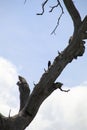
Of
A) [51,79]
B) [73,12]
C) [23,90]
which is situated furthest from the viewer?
[23,90]

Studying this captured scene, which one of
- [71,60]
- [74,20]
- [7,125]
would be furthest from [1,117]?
[74,20]

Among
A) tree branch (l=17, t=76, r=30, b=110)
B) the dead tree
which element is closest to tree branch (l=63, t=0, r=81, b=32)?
the dead tree

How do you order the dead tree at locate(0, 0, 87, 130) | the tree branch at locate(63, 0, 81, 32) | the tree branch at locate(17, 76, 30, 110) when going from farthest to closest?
the tree branch at locate(17, 76, 30, 110) → the tree branch at locate(63, 0, 81, 32) → the dead tree at locate(0, 0, 87, 130)

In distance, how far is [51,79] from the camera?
7766 mm

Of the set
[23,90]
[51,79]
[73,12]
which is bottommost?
[23,90]

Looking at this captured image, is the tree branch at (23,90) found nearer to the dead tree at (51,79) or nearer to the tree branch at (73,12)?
the dead tree at (51,79)

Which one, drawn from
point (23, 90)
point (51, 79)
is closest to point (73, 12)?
point (51, 79)

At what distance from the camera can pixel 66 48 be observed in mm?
8047

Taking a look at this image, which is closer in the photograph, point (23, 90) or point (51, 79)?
point (51, 79)

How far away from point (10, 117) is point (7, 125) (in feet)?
0.92

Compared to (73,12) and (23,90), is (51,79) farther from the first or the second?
(73,12)

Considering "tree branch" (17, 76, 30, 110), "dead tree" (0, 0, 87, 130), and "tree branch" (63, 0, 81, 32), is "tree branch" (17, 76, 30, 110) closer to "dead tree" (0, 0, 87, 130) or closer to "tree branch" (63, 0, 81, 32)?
"dead tree" (0, 0, 87, 130)

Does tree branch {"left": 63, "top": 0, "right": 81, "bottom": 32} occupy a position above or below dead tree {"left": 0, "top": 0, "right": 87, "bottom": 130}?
above

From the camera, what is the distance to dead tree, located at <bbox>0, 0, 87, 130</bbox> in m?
7.50
